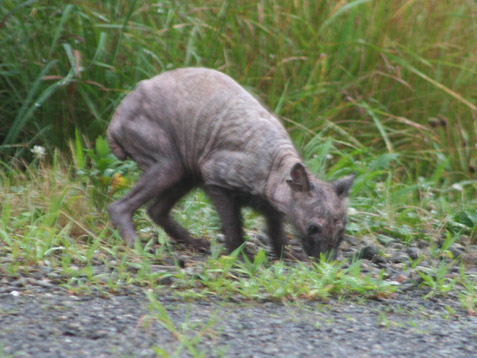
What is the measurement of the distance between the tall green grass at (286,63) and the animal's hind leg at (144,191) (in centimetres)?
150

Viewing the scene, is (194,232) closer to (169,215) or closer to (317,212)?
(169,215)

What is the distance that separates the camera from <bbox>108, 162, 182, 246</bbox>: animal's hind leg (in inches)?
197

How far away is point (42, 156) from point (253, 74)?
2.20 m

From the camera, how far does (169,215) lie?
17.4ft

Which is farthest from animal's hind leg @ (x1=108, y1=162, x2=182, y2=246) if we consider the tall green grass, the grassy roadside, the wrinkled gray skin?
the tall green grass

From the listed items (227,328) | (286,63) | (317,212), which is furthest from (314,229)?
(286,63)

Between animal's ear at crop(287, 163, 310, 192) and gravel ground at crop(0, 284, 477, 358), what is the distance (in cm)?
88

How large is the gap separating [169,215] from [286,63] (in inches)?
110

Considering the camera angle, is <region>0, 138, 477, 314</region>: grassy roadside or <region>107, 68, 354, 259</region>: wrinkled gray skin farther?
<region>107, 68, 354, 259</region>: wrinkled gray skin

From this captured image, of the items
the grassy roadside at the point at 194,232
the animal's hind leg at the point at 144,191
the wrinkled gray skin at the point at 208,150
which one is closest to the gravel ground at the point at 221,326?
the grassy roadside at the point at 194,232

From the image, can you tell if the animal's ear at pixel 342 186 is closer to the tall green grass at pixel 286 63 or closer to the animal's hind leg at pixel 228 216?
the animal's hind leg at pixel 228 216

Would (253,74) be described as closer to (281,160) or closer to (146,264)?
(281,160)

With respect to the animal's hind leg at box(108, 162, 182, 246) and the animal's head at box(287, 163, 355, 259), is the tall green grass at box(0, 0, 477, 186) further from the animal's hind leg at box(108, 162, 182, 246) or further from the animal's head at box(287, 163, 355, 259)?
the animal's head at box(287, 163, 355, 259)

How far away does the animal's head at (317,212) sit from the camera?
15.0 feet
